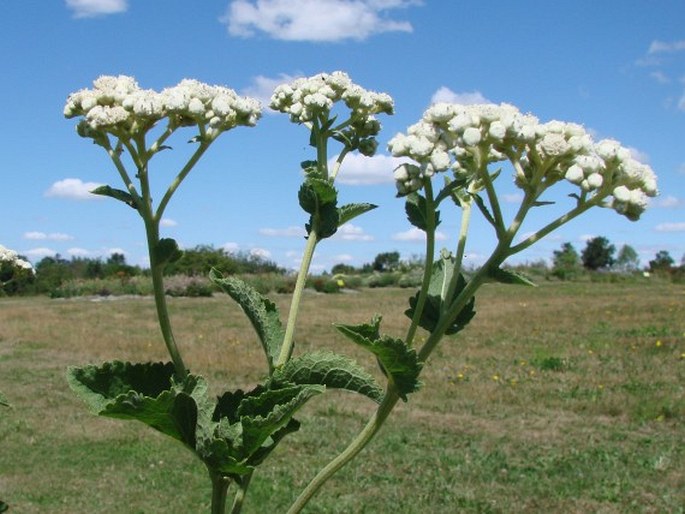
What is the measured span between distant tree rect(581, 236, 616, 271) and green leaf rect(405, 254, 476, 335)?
43.6m

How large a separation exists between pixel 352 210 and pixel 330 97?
0.34 m

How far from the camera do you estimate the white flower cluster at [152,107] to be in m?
1.81

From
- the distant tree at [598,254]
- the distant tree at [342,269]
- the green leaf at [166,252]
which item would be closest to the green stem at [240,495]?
the green leaf at [166,252]

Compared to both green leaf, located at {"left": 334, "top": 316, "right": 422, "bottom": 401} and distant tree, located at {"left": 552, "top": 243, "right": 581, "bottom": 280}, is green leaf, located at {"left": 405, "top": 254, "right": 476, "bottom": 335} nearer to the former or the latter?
green leaf, located at {"left": 334, "top": 316, "right": 422, "bottom": 401}

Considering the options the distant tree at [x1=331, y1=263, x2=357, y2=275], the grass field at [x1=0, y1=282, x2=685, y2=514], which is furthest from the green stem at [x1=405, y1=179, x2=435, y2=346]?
the distant tree at [x1=331, y1=263, x2=357, y2=275]

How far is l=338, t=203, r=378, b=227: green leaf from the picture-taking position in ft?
6.11

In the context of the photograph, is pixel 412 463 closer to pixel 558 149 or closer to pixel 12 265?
pixel 12 265

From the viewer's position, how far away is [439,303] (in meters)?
1.82

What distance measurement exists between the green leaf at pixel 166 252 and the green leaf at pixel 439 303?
47 cm

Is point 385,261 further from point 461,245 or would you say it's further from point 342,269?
point 461,245

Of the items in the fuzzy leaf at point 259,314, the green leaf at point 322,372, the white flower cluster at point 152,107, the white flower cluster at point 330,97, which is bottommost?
the green leaf at point 322,372

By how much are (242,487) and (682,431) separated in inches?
366

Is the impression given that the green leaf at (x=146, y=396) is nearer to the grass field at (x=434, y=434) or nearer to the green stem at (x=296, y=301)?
the green stem at (x=296, y=301)

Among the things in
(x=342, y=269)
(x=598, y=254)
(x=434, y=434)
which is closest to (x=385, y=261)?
(x=342, y=269)
